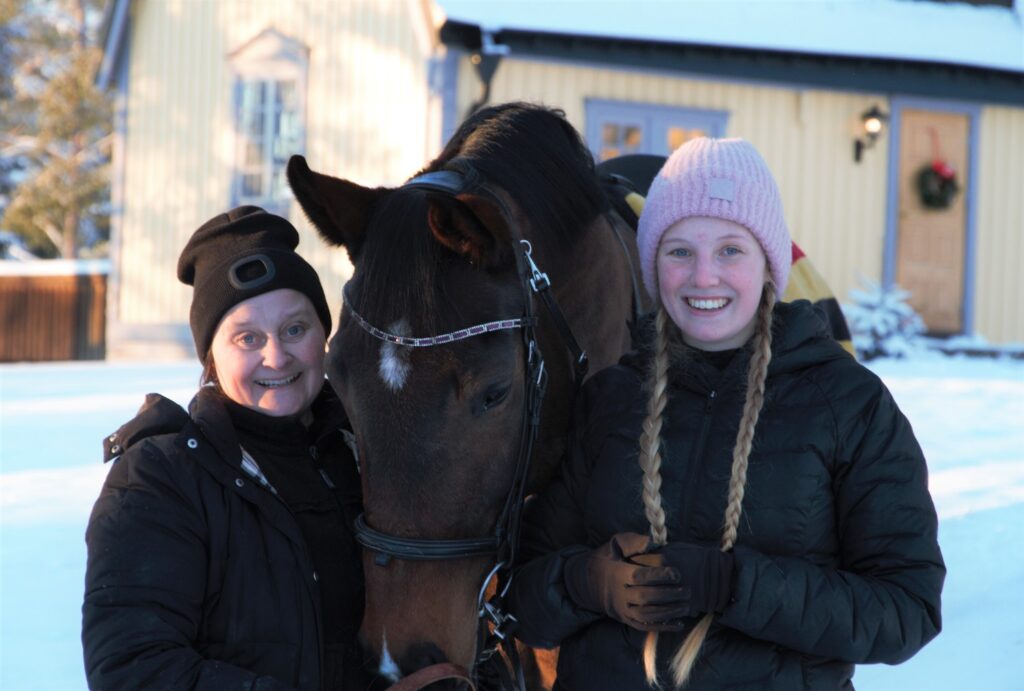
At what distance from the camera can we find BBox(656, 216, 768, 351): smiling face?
7.10 ft

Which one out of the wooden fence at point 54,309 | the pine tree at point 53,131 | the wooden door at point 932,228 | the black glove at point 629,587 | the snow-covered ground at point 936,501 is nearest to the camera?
the black glove at point 629,587

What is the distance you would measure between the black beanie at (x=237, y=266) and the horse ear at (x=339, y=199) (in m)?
0.12

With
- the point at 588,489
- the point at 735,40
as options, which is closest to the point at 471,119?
the point at 588,489

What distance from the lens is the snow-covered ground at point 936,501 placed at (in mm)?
3789

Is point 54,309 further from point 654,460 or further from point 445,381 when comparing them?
point 654,460

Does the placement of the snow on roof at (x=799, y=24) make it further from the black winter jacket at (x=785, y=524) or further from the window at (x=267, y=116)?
the black winter jacket at (x=785, y=524)

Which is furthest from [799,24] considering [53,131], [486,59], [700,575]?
[53,131]

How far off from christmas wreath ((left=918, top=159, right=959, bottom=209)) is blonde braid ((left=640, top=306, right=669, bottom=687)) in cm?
1128

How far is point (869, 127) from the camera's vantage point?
472 inches

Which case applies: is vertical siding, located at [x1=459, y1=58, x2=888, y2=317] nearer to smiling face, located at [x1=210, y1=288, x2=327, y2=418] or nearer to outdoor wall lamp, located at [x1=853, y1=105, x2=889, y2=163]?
outdoor wall lamp, located at [x1=853, y1=105, x2=889, y2=163]

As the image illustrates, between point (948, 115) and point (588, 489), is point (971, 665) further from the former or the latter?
point (948, 115)

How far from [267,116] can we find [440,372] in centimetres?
1112

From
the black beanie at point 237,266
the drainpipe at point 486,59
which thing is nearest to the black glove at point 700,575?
the black beanie at point 237,266

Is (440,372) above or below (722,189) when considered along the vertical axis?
below
